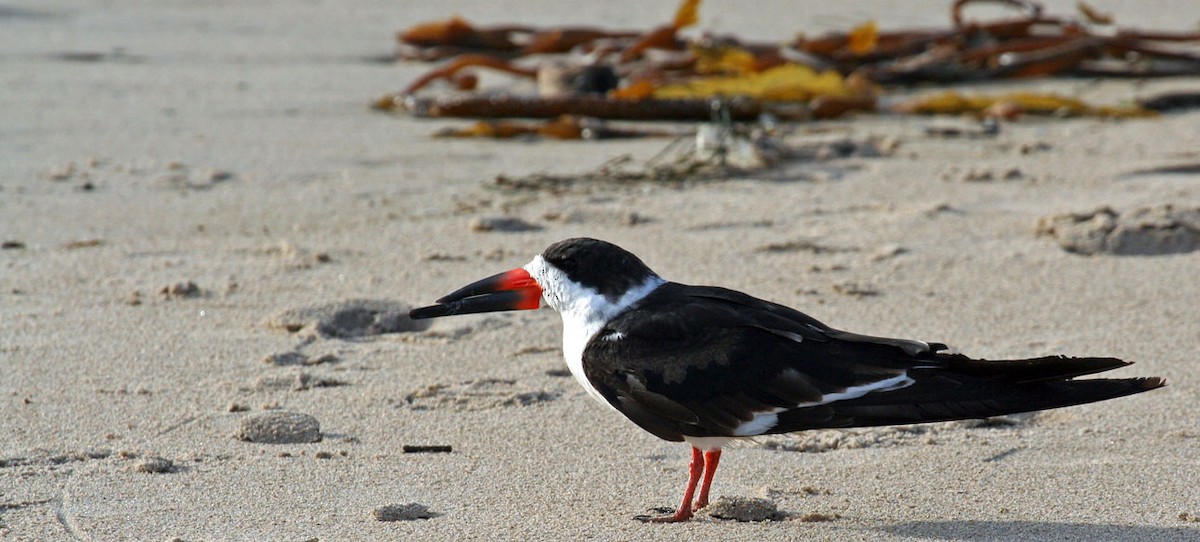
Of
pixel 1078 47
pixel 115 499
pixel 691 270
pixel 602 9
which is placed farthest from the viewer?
pixel 602 9

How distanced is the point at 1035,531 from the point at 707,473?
70 cm

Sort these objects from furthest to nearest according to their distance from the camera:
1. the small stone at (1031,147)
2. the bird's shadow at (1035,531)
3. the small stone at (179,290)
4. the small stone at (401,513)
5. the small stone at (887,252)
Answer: the small stone at (1031,147) → the small stone at (887,252) → the small stone at (179,290) → the small stone at (401,513) → the bird's shadow at (1035,531)

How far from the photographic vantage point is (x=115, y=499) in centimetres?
299

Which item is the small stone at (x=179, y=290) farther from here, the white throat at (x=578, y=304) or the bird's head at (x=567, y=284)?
the white throat at (x=578, y=304)

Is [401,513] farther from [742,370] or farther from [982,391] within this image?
[982,391]

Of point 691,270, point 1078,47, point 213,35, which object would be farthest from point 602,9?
point 691,270

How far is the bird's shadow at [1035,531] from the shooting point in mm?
2807

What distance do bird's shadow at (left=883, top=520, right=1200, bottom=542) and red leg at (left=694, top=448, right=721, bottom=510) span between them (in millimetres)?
408

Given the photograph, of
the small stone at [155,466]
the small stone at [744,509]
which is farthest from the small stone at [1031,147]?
the small stone at [155,466]

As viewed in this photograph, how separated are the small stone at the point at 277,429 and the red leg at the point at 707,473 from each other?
3.14 feet

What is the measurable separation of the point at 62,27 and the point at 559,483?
7.85m

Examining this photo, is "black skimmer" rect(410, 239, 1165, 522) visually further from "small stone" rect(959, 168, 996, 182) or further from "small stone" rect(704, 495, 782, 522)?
"small stone" rect(959, 168, 996, 182)

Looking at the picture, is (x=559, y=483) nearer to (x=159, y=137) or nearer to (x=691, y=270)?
(x=691, y=270)

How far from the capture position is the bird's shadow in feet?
9.21
